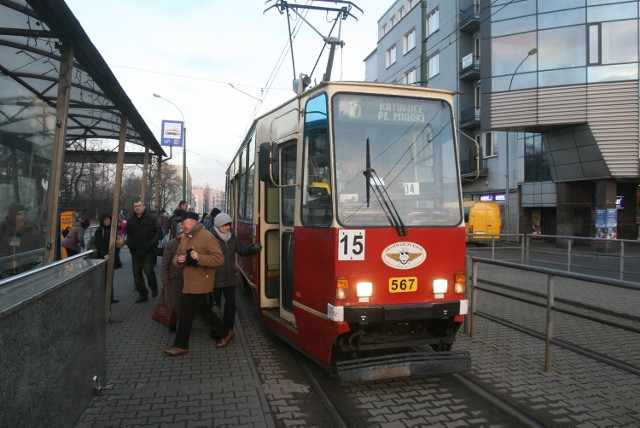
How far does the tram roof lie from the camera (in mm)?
4027

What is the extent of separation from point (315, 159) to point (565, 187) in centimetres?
2273

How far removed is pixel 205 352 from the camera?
18.6 ft

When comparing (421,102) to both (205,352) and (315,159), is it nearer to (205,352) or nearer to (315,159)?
(315,159)

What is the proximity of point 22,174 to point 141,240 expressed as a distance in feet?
8.67

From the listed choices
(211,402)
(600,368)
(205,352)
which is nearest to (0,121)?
(205,352)

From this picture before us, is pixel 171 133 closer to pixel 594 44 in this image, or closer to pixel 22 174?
pixel 22 174

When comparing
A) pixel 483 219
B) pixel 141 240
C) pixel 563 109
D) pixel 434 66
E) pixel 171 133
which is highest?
pixel 434 66

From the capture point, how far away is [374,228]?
177 inches

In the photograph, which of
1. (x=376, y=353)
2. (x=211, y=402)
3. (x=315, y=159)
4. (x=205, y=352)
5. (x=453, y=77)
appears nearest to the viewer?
(x=211, y=402)

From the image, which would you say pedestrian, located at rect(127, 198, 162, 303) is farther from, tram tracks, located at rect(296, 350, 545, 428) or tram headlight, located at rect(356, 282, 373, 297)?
tram headlight, located at rect(356, 282, 373, 297)

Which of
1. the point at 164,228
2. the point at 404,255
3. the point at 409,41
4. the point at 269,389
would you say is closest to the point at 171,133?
the point at 164,228

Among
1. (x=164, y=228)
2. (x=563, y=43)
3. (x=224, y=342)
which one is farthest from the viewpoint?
(x=563, y=43)

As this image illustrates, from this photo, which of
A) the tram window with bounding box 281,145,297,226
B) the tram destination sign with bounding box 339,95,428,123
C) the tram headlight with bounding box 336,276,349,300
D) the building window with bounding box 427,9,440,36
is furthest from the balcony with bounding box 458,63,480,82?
the tram headlight with bounding box 336,276,349,300

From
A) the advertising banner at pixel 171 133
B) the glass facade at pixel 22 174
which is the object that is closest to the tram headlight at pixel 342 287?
the glass facade at pixel 22 174
